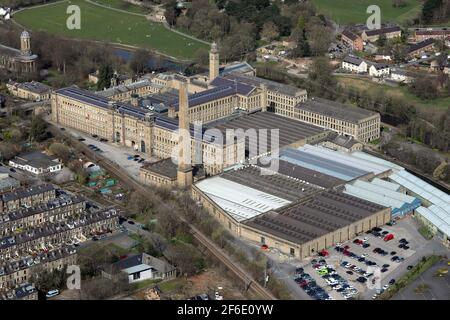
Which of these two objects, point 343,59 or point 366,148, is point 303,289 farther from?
point 343,59

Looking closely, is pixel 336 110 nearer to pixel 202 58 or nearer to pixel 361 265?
pixel 202 58

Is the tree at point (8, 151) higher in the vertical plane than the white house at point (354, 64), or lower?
lower

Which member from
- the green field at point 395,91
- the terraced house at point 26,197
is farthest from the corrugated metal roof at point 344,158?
the terraced house at point 26,197

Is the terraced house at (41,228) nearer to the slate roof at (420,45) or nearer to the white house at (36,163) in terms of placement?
the white house at (36,163)

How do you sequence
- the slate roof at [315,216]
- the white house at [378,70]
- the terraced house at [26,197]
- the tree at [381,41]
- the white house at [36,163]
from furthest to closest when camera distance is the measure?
the tree at [381,41] → the white house at [378,70] → the white house at [36,163] → the terraced house at [26,197] → the slate roof at [315,216]

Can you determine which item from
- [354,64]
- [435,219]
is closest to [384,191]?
[435,219]

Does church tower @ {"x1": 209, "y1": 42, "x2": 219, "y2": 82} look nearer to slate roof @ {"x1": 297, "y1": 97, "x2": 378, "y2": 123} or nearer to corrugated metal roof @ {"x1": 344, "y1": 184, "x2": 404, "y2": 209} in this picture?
slate roof @ {"x1": 297, "y1": 97, "x2": 378, "y2": 123}

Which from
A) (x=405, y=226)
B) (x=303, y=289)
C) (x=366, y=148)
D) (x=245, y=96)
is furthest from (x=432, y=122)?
(x=303, y=289)
